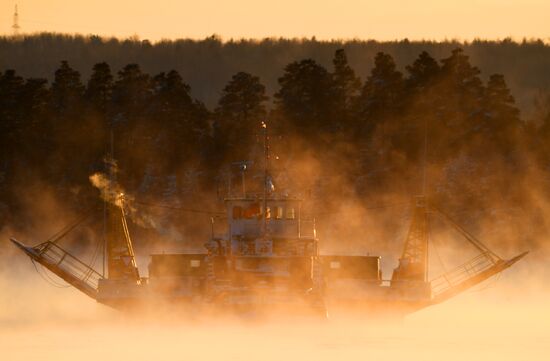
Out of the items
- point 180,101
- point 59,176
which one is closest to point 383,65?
point 180,101

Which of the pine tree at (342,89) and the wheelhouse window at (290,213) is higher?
the pine tree at (342,89)

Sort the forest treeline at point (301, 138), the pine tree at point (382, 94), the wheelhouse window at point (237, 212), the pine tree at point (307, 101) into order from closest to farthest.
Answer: the wheelhouse window at point (237, 212), the forest treeline at point (301, 138), the pine tree at point (307, 101), the pine tree at point (382, 94)

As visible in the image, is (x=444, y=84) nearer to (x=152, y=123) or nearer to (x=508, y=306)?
(x=152, y=123)

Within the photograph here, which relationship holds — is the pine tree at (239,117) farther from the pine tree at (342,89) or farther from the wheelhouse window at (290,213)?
the wheelhouse window at (290,213)

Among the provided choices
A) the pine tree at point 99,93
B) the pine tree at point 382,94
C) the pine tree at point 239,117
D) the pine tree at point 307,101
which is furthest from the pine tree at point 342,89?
the pine tree at point 99,93

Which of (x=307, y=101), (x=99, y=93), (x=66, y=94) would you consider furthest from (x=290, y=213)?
(x=66, y=94)

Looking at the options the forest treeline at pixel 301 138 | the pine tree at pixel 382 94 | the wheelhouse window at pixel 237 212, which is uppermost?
the pine tree at pixel 382 94

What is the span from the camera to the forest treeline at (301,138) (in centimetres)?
14338

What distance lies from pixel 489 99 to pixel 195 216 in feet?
79.7

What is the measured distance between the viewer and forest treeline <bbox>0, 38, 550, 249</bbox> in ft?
470

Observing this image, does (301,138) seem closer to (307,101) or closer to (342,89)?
(307,101)

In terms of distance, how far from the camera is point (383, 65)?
148 m

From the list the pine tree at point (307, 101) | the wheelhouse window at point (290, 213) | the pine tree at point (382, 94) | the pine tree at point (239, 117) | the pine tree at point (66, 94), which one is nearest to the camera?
the wheelhouse window at point (290, 213)

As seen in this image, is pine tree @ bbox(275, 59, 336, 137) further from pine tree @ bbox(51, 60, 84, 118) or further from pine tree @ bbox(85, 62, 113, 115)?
pine tree @ bbox(51, 60, 84, 118)
